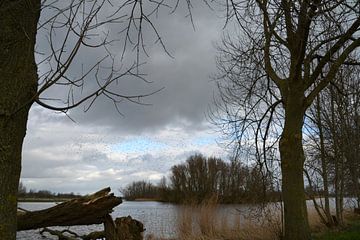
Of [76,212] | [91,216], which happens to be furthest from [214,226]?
[76,212]

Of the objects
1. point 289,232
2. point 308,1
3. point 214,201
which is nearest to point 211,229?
point 214,201

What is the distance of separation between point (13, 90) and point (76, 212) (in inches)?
286

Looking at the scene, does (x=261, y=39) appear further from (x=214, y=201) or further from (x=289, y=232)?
(x=214, y=201)

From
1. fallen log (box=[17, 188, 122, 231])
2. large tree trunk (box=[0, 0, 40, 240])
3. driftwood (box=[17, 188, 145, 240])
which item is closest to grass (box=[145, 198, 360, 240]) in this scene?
driftwood (box=[17, 188, 145, 240])

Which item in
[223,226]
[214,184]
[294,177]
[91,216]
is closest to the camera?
[294,177]

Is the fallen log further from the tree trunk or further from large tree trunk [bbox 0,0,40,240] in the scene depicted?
the tree trunk

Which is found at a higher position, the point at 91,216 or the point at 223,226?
the point at 91,216

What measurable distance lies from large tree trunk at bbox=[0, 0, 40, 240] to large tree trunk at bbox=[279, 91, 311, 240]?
7.67 m

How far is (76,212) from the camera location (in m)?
9.67

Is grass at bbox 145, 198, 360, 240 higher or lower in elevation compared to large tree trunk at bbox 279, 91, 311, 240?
lower

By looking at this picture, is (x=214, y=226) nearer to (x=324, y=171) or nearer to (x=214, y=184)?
(x=324, y=171)

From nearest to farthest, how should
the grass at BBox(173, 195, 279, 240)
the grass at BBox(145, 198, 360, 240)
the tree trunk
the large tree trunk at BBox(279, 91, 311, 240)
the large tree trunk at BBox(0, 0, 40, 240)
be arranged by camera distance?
the large tree trunk at BBox(0, 0, 40, 240)
the large tree trunk at BBox(279, 91, 311, 240)
the grass at BBox(145, 198, 360, 240)
the grass at BBox(173, 195, 279, 240)
the tree trunk

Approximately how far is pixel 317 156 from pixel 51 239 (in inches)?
452

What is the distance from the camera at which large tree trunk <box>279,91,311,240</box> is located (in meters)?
9.60
